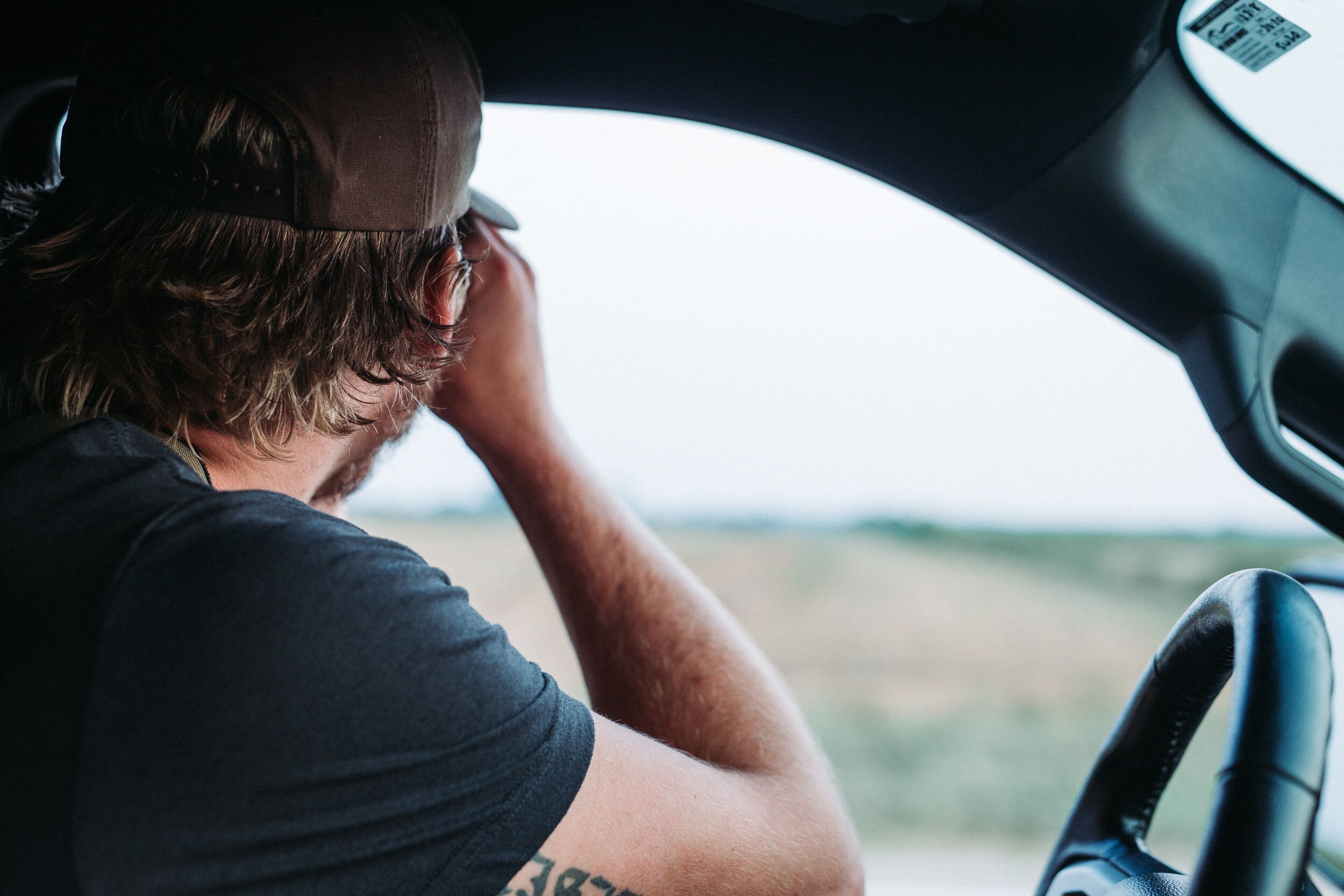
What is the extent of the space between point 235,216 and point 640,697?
1.95 ft

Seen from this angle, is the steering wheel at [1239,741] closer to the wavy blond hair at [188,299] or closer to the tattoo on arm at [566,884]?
the tattoo on arm at [566,884]

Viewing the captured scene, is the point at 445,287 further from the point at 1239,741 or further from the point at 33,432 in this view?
the point at 1239,741

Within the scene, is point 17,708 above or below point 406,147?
below

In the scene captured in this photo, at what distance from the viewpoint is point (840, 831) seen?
0.90 meters

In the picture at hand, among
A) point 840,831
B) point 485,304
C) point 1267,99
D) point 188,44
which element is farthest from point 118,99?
point 1267,99

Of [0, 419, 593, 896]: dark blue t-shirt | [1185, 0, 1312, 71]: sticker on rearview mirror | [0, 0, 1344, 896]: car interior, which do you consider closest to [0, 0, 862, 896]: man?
[0, 419, 593, 896]: dark blue t-shirt

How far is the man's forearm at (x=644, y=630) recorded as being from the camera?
3.18 feet

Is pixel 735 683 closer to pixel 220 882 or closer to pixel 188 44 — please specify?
pixel 220 882

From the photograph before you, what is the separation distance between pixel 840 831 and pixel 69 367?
79 centimetres

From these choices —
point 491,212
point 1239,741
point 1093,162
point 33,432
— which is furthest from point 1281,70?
point 33,432

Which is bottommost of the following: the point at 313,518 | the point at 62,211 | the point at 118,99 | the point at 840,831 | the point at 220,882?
the point at 840,831

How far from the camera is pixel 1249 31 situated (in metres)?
0.90

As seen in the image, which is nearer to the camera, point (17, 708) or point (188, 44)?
point (17, 708)

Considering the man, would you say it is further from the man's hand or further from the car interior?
the car interior
